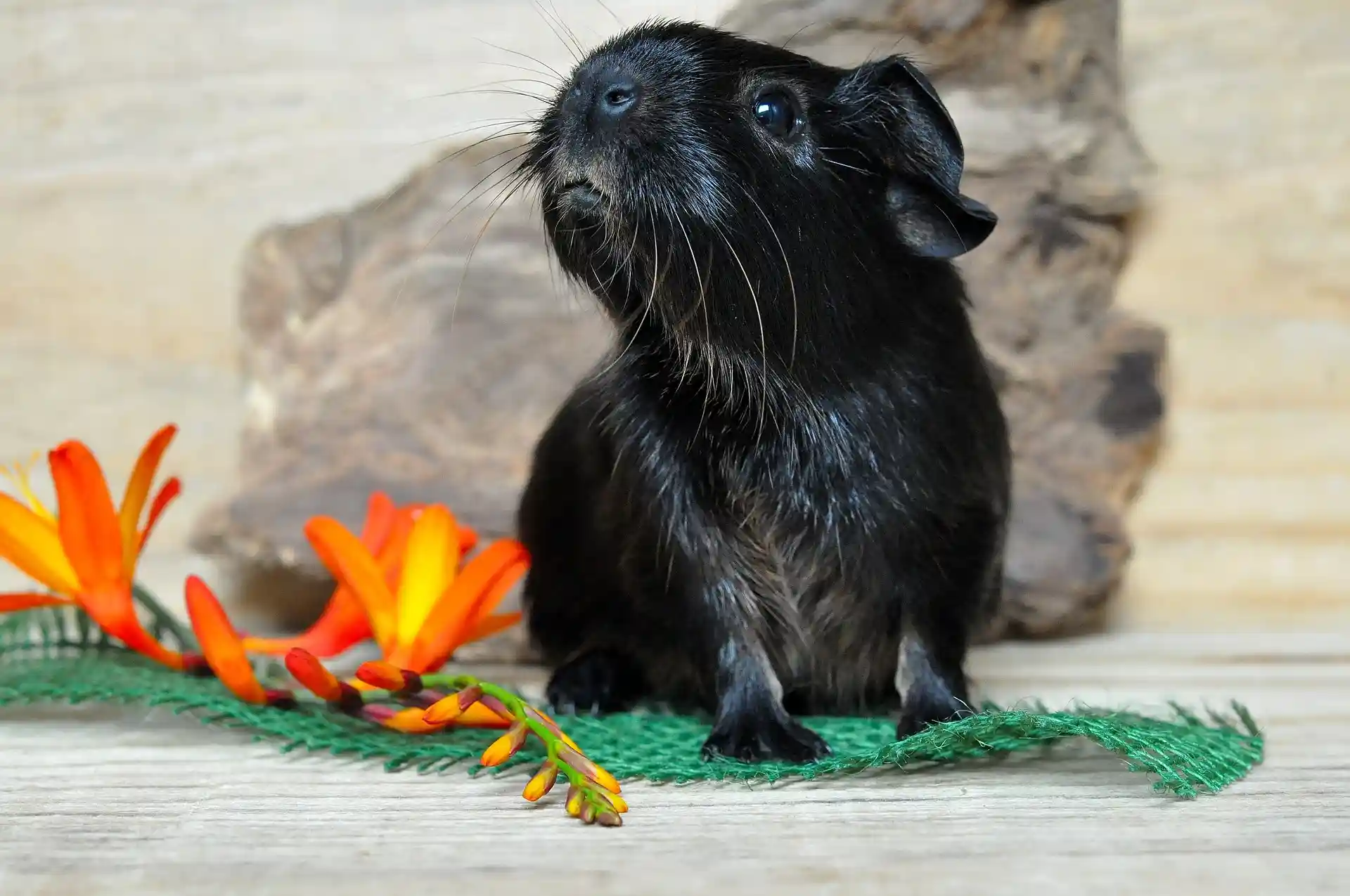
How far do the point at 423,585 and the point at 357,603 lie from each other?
0.14 m

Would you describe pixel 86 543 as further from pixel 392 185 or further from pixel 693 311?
pixel 392 185

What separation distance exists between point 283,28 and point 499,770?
2.69 meters

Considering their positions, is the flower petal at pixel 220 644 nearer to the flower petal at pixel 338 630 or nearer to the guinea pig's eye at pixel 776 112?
the flower petal at pixel 338 630

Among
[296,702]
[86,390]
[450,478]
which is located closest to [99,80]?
[86,390]

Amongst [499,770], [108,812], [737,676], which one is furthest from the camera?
[737,676]

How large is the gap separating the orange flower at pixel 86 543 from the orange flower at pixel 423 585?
35 centimetres

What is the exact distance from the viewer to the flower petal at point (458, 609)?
7.49ft

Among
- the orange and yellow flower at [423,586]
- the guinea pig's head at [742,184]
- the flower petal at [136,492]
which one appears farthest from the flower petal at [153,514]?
the guinea pig's head at [742,184]

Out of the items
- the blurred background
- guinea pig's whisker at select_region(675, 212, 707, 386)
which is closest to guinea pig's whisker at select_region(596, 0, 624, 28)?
the blurred background

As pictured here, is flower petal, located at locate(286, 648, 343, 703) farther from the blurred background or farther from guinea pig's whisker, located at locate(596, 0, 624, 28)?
guinea pig's whisker, located at locate(596, 0, 624, 28)

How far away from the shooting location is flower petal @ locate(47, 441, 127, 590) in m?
2.28

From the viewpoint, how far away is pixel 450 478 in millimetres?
3475

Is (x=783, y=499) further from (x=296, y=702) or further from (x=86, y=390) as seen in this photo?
(x=86, y=390)

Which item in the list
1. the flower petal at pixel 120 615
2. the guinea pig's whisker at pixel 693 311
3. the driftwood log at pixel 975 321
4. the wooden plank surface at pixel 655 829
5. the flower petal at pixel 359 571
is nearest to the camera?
the wooden plank surface at pixel 655 829
